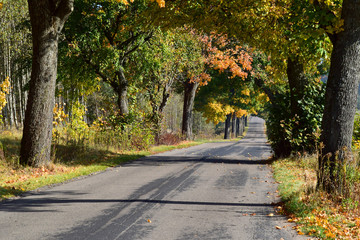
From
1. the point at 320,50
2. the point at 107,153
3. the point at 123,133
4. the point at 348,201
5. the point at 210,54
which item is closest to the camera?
the point at 348,201

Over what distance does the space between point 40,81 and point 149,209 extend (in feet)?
20.2

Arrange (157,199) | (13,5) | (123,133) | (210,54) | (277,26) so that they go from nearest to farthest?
(157,199) → (277,26) → (123,133) → (210,54) → (13,5)

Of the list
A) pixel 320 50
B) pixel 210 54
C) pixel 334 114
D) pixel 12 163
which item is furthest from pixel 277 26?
pixel 210 54

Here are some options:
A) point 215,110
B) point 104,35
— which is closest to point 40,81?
point 104,35

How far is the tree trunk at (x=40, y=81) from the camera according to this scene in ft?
33.1

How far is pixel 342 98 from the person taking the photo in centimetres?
684

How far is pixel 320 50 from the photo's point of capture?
8633 millimetres

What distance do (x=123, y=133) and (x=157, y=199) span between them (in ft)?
33.8

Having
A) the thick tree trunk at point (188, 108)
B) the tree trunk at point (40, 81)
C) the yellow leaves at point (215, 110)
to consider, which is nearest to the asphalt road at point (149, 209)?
the tree trunk at point (40, 81)

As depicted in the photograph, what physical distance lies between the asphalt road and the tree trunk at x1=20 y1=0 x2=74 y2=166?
80.8 inches

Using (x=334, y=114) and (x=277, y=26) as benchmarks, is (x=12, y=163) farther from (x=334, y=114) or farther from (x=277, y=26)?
(x=277, y=26)

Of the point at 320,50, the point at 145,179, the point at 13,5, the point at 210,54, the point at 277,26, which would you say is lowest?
the point at 145,179

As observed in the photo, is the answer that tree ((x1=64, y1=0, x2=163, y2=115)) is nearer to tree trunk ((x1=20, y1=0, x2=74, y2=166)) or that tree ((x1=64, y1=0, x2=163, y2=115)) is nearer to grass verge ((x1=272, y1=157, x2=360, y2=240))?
tree trunk ((x1=20, y1=0, x2=74, y2=166))

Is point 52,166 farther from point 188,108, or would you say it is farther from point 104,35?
point 188,108
